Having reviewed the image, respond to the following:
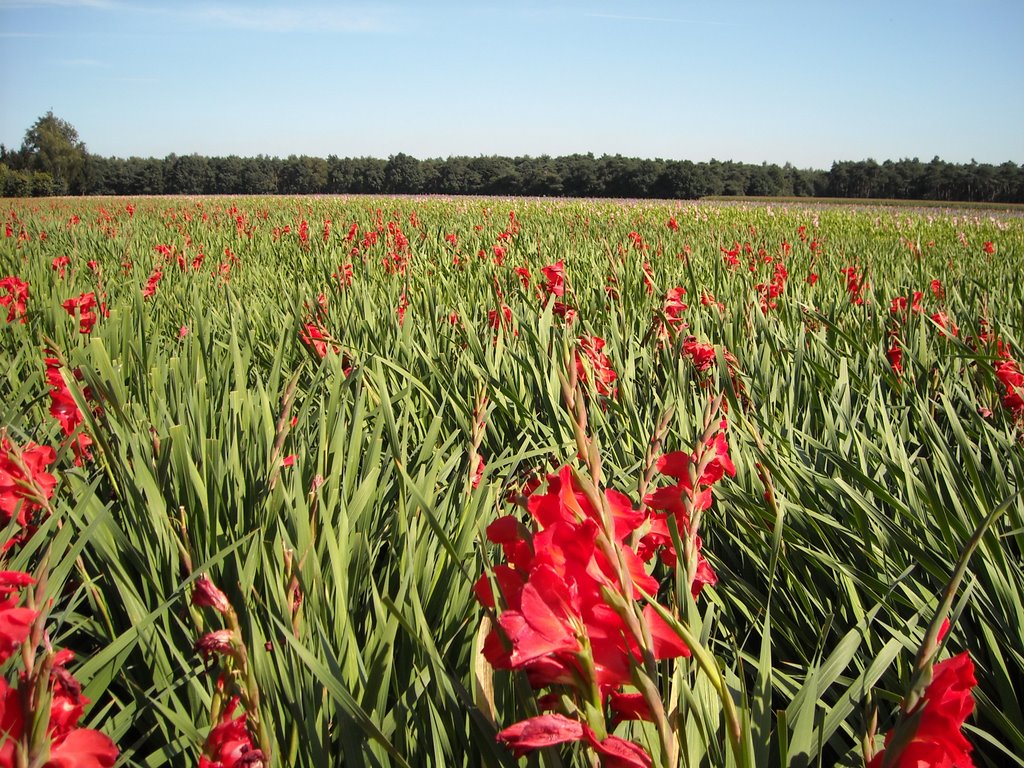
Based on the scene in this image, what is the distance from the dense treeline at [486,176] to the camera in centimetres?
5100

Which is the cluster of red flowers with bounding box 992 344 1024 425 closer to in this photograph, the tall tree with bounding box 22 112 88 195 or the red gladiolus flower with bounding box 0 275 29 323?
the red gladiolus flower with bounding box 0 275 29 323

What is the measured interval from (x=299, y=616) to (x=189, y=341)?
5.18 feet

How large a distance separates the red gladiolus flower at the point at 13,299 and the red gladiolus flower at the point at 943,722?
3.28 metres

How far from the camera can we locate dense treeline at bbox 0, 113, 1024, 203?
51.0 metres

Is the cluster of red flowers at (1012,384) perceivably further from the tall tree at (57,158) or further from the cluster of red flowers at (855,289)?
the tall tree at (57,158)

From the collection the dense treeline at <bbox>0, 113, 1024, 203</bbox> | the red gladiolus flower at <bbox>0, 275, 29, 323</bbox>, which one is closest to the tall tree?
the dense treeline at <bbox>0, 113, 1024, 203</bbox>

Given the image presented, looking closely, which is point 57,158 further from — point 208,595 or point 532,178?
point 208,595

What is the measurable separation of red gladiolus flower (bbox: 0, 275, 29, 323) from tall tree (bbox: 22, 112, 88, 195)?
59.0 m

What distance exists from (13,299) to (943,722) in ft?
11.5

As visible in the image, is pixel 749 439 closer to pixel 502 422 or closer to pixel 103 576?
pixel 502 422

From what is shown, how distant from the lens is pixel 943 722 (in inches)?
16.6

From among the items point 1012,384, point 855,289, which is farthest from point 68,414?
point 855,289

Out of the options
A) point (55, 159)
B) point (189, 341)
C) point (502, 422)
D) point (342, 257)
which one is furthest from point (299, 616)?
point (55, 159)

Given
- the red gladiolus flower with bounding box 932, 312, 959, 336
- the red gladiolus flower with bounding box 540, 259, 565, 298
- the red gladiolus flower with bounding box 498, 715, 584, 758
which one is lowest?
the red gladiolus flower with bounding box 498, 715, 584, 758
